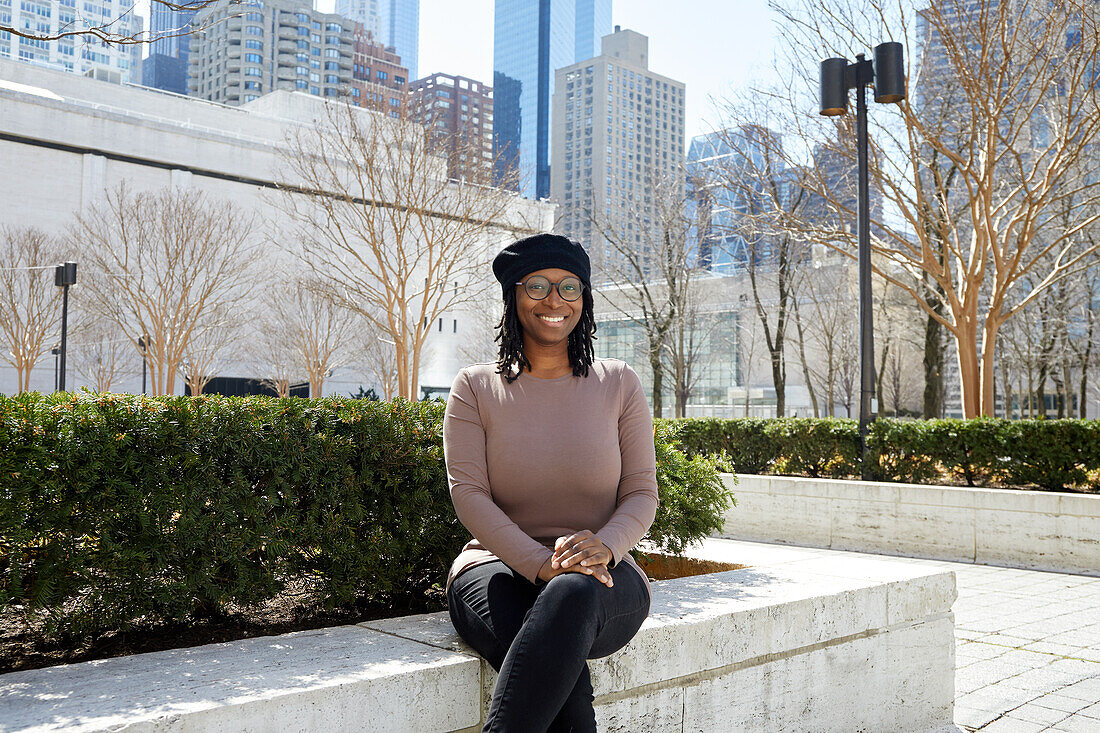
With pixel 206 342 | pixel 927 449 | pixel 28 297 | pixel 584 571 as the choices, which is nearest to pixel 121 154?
pixel 28 297

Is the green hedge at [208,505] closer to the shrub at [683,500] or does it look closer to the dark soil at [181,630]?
the dark soil at [181,630]

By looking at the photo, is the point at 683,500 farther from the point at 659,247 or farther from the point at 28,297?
the point at 28,297

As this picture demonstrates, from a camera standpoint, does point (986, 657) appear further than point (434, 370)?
No

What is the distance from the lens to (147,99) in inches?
2504

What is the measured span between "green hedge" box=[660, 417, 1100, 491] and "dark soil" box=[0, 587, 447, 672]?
19.1 feet

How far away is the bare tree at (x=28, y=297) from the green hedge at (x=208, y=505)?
126 ft

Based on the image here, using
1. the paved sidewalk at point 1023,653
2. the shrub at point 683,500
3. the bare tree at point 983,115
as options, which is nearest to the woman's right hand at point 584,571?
the shrub at point 683,500

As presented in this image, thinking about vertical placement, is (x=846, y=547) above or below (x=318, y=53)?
below

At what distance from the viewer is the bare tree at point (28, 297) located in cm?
3706

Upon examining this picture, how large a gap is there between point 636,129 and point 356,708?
142ft

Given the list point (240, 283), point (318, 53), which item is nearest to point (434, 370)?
point (240, 283)

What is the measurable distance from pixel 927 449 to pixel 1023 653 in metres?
5.14

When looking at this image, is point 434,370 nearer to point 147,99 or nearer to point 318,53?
point 147,99

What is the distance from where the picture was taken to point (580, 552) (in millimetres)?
2730
